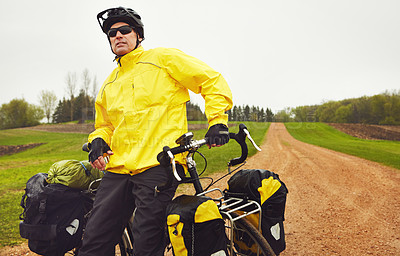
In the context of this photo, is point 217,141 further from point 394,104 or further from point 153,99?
point 394,104

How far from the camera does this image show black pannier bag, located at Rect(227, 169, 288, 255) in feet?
6.93

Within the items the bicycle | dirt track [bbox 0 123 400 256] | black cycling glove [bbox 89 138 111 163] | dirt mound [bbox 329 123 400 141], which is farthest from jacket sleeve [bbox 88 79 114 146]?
dirt mound [bbox 329 123 400 141]

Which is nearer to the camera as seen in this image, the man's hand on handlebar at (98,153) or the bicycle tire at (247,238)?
the bicycle tire at (247,238)

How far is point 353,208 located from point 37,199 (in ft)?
20.2

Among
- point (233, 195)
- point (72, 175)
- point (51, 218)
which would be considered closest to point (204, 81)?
point (233, 195)

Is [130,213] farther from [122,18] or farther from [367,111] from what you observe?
[367,111]

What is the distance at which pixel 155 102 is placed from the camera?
204 cm

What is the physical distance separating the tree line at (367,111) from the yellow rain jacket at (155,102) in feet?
179

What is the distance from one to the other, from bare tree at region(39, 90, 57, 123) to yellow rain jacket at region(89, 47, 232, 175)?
193 ft

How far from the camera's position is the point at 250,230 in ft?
6.61

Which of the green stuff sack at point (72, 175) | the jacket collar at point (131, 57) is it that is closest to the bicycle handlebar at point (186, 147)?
the jacket collar at point (131, 57)

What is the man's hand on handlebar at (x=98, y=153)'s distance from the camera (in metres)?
2.23

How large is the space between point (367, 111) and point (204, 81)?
6238cm

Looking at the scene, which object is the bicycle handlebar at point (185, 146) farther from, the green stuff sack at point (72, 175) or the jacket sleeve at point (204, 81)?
the green stuff sack at point (72, 175)
